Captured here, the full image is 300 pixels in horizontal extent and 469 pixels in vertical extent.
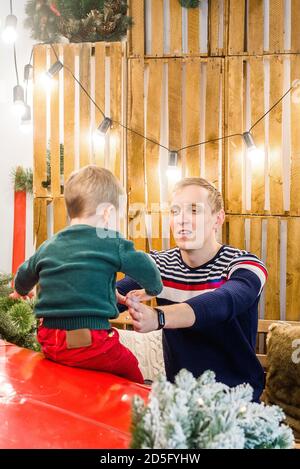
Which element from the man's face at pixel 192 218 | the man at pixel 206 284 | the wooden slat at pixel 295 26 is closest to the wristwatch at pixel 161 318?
the man at pixel 206 284

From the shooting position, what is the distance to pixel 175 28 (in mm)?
3457

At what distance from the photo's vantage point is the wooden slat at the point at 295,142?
3346mm

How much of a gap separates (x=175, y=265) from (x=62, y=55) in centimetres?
222

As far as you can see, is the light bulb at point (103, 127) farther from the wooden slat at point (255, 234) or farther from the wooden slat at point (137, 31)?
the wooden slat at point (255, 234)

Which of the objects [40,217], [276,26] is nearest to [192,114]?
[276,26]

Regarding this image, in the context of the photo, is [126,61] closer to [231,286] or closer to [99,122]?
[99,122]

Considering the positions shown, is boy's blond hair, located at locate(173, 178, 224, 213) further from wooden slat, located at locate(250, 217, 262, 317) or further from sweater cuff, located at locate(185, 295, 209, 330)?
wooden slat, located at locate(250, 217, 262, 317)

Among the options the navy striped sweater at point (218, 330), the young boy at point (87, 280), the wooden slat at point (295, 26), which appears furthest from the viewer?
the wooden slat at point (295, 26)

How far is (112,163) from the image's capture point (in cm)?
357

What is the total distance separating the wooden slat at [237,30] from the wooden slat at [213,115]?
0.41 ft

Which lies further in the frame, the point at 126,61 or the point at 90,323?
the point at 126,61

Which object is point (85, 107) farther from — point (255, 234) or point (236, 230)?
point (255, 234)

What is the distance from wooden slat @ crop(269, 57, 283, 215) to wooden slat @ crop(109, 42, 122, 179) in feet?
3.20

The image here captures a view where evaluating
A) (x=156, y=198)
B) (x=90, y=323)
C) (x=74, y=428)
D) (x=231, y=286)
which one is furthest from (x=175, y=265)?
(x=156, y=198)
